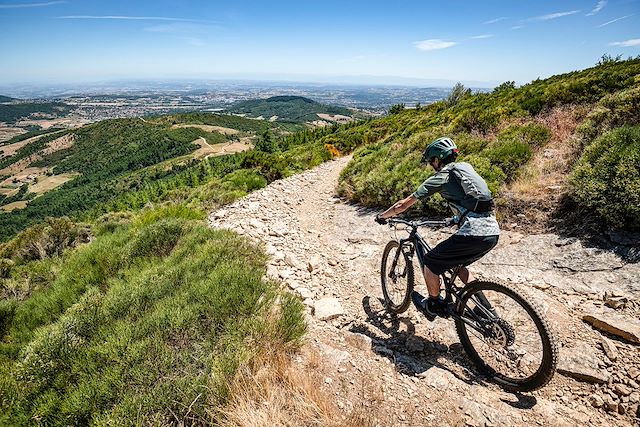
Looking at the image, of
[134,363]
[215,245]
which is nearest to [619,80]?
[215,245]

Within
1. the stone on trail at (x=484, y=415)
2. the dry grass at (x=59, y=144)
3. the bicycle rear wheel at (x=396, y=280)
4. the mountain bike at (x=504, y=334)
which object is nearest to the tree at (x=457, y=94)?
the bicycle rear wheel at (x=396, y=280)

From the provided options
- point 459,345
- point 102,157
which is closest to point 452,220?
point 459,345

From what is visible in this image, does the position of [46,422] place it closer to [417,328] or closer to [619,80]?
[417,328]

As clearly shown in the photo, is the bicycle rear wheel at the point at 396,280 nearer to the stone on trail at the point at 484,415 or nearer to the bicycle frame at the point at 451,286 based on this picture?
the bicycle frame at the point at 451,286

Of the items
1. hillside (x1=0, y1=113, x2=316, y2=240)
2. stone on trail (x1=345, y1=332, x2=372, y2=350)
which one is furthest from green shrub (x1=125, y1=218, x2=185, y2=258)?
hillside (x1=0, y1=113, x2=316, y2=240)

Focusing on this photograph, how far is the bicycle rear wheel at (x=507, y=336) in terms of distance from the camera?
3041mm

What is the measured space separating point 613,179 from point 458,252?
12.4 ft

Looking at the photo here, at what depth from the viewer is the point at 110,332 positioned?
359 cm

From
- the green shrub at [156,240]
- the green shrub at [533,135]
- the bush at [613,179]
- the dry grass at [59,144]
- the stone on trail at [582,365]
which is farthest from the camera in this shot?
the dry grass at [59,144]

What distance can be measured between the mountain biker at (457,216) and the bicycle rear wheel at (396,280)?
602 millimetres

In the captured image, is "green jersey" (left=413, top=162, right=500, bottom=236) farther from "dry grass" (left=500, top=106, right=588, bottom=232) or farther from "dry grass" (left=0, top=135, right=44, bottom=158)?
"dry grass" (left=0, top=135, right=44, bottom=158)

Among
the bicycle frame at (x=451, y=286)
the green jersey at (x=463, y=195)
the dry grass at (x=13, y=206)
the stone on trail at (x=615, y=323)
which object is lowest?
the dry grass at (x=13, y=206)

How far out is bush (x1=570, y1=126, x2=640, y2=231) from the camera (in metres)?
4.85

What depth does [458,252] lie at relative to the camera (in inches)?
138
